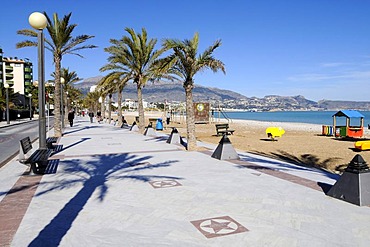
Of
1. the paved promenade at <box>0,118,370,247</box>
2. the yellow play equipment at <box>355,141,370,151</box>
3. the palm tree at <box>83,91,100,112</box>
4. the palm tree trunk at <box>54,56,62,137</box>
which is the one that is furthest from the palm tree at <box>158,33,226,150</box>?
the palm tree at <box>83,91,100,112</box>

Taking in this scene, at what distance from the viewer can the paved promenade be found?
13.6ft

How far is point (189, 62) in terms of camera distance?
12820 mm

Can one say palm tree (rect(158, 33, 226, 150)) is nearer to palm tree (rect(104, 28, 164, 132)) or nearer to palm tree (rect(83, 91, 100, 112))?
palm tree (rect(104, 28, 164, 132))

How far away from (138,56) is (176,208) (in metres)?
16.3

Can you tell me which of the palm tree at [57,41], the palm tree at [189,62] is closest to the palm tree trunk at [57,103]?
the palm tree at [57,41]

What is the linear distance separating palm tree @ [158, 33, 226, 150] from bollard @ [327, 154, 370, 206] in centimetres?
752

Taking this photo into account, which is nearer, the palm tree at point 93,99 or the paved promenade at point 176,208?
the paved promenade at point 176,208

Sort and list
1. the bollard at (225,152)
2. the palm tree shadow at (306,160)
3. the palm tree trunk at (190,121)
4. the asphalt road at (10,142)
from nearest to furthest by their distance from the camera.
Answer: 1. the palm tree shadow at (306,160)
2. the bollard at (225,152)
3. the asphalt road at (10,142)
4. the palm tree trunk at (190,121)

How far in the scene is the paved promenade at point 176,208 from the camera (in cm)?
414

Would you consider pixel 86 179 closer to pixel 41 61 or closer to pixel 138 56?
pixel 41 61

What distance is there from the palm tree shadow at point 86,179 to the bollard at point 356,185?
3835mm

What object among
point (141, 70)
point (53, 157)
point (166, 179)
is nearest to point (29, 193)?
point (166, 179)

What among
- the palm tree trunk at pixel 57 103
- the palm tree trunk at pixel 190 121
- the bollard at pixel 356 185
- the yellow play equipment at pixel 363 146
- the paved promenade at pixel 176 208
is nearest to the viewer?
the paved promenade at pixel 176 208

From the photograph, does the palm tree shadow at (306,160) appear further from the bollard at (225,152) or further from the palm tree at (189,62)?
the palm tree at (189,62)
